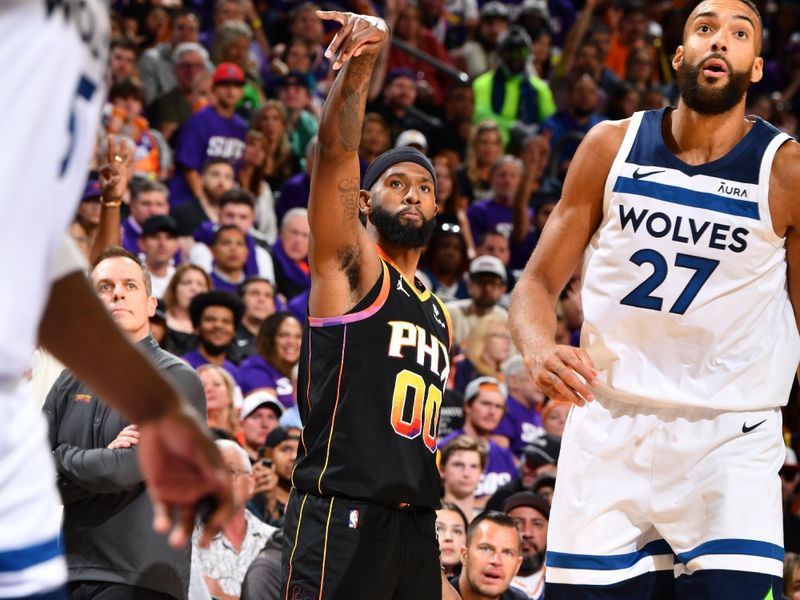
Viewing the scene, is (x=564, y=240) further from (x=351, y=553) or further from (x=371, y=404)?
(x=351, y=553)

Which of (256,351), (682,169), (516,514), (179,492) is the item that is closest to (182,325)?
(256,351)

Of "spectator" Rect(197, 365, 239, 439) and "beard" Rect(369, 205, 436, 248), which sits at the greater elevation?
"beard" Rect(369, 205, 436, 248)

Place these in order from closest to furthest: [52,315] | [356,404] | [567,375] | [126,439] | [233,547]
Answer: [52,315] → [567,375] → [356,404] → [126,439] → [233,547]

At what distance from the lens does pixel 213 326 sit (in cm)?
791

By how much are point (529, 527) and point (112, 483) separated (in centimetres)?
326

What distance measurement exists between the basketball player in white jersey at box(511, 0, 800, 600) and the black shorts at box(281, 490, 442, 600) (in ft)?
1.88

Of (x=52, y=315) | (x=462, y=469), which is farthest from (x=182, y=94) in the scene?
(x=52, y=315)

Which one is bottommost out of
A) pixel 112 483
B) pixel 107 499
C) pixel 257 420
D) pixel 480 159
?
pixel 257 420

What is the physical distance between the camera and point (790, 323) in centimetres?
388

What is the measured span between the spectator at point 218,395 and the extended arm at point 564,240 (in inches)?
133

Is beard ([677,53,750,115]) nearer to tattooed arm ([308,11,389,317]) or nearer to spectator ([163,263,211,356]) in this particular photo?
tattooed arm ([308,11,389,317])

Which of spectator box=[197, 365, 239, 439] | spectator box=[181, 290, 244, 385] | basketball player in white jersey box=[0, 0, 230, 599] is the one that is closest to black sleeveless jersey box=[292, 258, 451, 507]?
basketball player in white jersey box=[0, 0, 230, 599]

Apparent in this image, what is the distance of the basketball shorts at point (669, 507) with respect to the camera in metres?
3.66

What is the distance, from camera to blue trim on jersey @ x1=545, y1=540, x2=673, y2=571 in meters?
3.80
